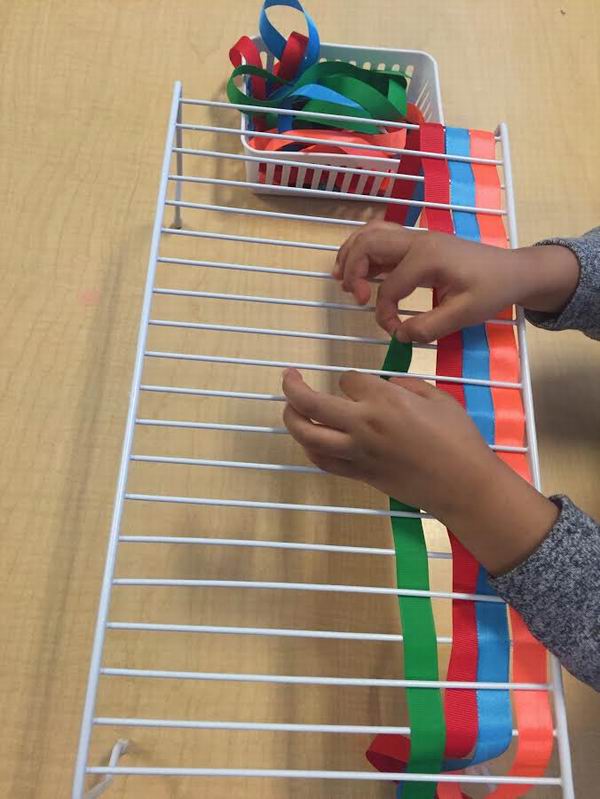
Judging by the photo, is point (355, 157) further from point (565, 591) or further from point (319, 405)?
point (565, 591)

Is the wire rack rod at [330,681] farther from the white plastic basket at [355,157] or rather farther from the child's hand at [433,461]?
the white plastic basket at [355,157]

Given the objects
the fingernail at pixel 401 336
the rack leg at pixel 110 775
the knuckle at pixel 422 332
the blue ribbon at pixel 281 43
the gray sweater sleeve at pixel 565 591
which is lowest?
the rack leg at pixel 110 775

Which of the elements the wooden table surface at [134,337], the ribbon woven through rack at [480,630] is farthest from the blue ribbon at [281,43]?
the ribbon woven through rack at [480,630]

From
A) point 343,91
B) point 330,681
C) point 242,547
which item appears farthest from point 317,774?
point 343,91

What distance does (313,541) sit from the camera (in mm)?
730

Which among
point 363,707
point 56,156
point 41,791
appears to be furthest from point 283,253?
point 41,791

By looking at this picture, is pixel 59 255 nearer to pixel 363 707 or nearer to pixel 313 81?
pixel 313 81

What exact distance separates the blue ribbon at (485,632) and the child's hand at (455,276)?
4 centimetres

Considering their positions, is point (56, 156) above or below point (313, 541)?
above

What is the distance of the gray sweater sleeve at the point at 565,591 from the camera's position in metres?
0.51

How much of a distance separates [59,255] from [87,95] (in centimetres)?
28

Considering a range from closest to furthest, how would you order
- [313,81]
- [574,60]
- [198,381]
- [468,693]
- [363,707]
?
[468,693]
[363,707]
[198,381]
[313,81]
[574,60]

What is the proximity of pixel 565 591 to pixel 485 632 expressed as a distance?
0.26 ft

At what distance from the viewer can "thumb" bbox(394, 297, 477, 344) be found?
0.61 meters
